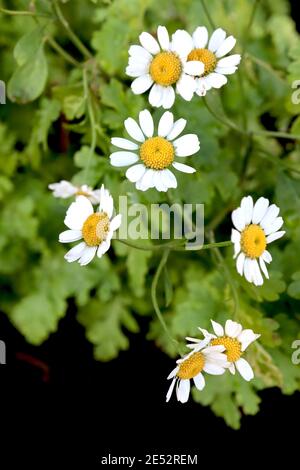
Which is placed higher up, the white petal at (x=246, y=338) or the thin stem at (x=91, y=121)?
the thin stem at (x=91, y=121)

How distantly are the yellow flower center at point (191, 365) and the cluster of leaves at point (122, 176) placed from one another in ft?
0.77

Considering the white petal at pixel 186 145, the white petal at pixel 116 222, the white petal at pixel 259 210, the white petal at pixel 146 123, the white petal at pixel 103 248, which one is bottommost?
the white petal at pixel 103 248

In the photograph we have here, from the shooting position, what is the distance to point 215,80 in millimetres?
1197

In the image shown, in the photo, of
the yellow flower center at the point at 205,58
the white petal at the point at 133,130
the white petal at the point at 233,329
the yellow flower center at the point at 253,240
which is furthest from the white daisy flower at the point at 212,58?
the white petal at the point at 233,329

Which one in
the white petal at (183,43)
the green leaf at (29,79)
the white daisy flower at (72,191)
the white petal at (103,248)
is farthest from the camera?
the green leaf at (29,79)

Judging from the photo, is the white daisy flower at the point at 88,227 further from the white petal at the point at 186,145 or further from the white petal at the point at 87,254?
the white petal at the point at 186,145

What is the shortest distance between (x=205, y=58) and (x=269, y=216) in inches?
10.6

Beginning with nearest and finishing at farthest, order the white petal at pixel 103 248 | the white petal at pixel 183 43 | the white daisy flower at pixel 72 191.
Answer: the white petal at pixel 103 248
the white petal at pixel 183 43
the white daisy flower at pixel 72 191

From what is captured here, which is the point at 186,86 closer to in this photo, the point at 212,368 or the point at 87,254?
the point at 87,254

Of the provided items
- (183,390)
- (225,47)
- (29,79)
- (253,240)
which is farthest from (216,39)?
(183,390)

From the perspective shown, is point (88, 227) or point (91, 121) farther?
point (91, 121)

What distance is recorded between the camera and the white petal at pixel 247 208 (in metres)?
1.17

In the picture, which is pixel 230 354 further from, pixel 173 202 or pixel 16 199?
pixel 16 199
